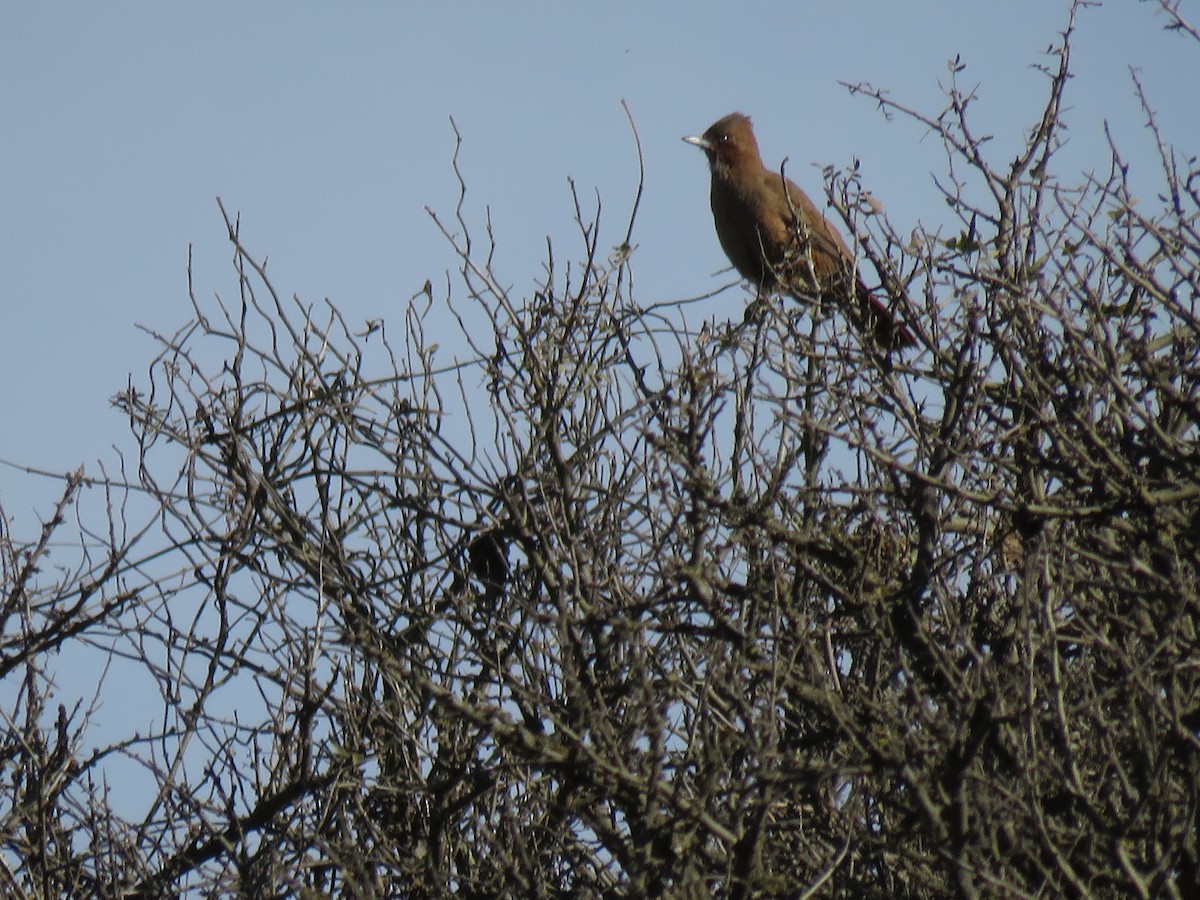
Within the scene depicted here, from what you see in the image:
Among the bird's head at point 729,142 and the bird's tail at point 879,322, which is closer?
the bird's tail at point 879,322

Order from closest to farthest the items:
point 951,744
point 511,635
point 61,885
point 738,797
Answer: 1. point 951,744
2. point 738,797
3. point 511,635
4. point 61,885

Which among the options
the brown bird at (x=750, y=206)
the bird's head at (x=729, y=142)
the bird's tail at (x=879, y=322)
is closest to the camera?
the bird's tail at (x=879, y=322)

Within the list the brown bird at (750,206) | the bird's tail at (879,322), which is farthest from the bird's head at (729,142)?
the bird's tail at (879,322)

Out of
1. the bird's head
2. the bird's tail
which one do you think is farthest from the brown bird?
the bird's tail

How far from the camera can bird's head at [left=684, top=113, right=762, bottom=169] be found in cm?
879

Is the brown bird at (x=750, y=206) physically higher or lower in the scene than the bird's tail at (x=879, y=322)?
higher

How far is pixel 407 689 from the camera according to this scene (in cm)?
542

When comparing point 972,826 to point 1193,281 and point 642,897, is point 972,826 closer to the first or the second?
point 642,897

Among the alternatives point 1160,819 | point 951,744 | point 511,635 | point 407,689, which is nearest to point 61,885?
point 407,689

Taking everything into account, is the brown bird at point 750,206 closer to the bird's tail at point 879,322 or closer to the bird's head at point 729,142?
the bird's head at point 729,142

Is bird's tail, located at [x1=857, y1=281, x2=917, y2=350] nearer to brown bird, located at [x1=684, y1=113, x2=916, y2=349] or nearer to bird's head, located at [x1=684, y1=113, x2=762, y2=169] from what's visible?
brown bird, located at [x1=684, y1=113, x2=916, y2=349]

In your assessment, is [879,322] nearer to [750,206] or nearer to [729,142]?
[750,206]

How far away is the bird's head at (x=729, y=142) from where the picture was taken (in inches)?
346

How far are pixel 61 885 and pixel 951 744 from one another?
3.47 m
